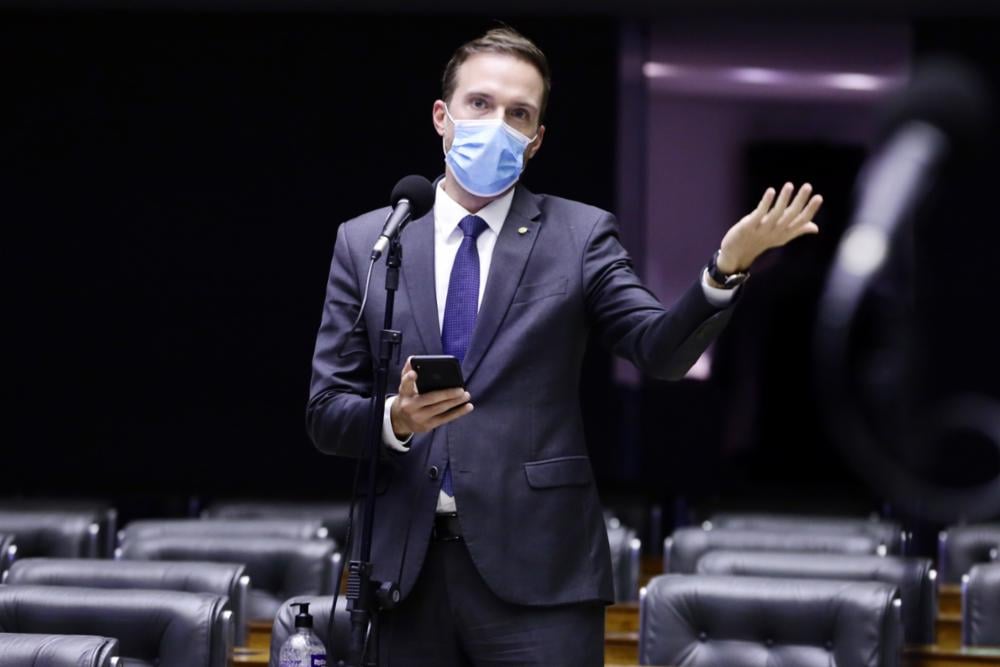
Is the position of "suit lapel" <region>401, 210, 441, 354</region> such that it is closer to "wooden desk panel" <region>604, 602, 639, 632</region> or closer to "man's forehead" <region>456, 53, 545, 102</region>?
"man's forehead" <region>456, 53, 545, 102</region>

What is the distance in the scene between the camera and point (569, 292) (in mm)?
2059

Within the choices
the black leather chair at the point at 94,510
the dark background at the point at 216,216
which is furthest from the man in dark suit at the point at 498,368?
the dark background at the point at 216,216

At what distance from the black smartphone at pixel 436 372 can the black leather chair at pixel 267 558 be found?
2.52m

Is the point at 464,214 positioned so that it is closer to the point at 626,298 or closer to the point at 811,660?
the point at 626,298

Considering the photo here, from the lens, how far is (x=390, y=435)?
194 centimetres

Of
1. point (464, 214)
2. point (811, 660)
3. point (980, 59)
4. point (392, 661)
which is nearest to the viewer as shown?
point (392, 661)

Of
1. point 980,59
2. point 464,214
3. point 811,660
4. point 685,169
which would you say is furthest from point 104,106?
point 464,214

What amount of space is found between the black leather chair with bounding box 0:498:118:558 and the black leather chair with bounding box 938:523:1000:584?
116 inches

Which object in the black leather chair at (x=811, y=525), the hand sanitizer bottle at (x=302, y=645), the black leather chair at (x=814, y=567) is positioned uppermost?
the hand sanitizer bottle at (x=302, y=645)

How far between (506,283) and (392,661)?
1.70ft

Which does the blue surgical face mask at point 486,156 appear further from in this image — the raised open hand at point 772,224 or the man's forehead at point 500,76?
the raised open hand at point 772,224

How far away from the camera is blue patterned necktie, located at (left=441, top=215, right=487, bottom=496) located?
206cm

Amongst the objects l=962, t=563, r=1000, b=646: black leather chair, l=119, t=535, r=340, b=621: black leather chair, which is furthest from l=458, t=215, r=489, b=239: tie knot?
l=962, t=563, r=1000, b=646: black leather chair

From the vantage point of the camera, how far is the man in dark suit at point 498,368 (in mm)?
1934
